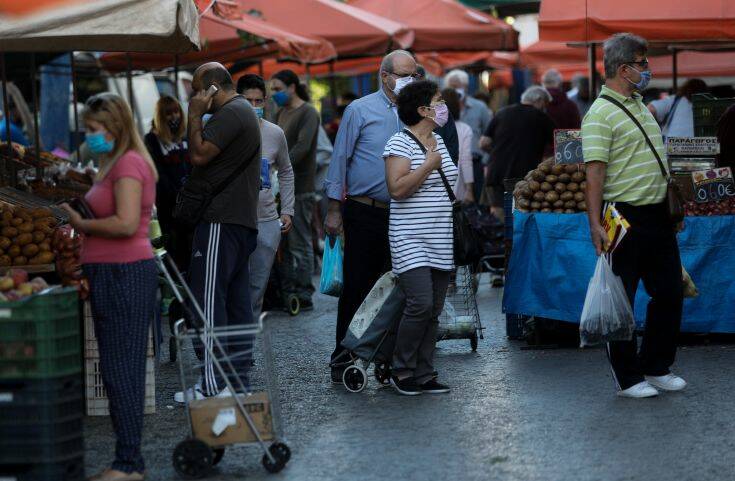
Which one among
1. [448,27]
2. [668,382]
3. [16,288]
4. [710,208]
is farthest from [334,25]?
[16,288]

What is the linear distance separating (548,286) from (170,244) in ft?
9.59

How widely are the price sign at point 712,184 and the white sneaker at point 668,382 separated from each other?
5.79 ft

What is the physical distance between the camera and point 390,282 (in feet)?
25.4

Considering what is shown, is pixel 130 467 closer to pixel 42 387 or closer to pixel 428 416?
pixel 42 387

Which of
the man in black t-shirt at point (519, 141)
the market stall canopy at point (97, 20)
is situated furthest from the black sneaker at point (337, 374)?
the man in black t-shirt at point (519, 141)

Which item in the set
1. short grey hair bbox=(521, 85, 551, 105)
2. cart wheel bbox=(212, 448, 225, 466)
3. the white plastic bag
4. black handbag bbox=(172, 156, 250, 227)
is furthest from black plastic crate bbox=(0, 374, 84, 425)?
short grey hair bbox=(521, 85, 551, 105)

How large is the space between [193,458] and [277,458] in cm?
38

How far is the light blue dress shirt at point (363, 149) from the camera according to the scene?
7.86m

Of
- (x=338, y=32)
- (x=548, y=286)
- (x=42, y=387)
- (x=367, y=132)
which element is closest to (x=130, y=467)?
(x=42, y=387)

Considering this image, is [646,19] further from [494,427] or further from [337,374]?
[494,427]

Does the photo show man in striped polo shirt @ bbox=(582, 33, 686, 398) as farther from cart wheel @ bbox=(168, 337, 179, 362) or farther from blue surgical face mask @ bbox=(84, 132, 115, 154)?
cart wheel @ bbox=(168, 337, 179, 362)

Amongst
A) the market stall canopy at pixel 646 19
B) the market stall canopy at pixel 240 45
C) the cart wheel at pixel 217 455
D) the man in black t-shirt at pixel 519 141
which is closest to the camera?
the cart wheel at pixel 217 455

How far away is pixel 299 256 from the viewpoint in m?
12.0

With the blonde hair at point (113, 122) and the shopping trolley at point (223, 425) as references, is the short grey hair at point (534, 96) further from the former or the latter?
the blonde hair at point (113, 122)
